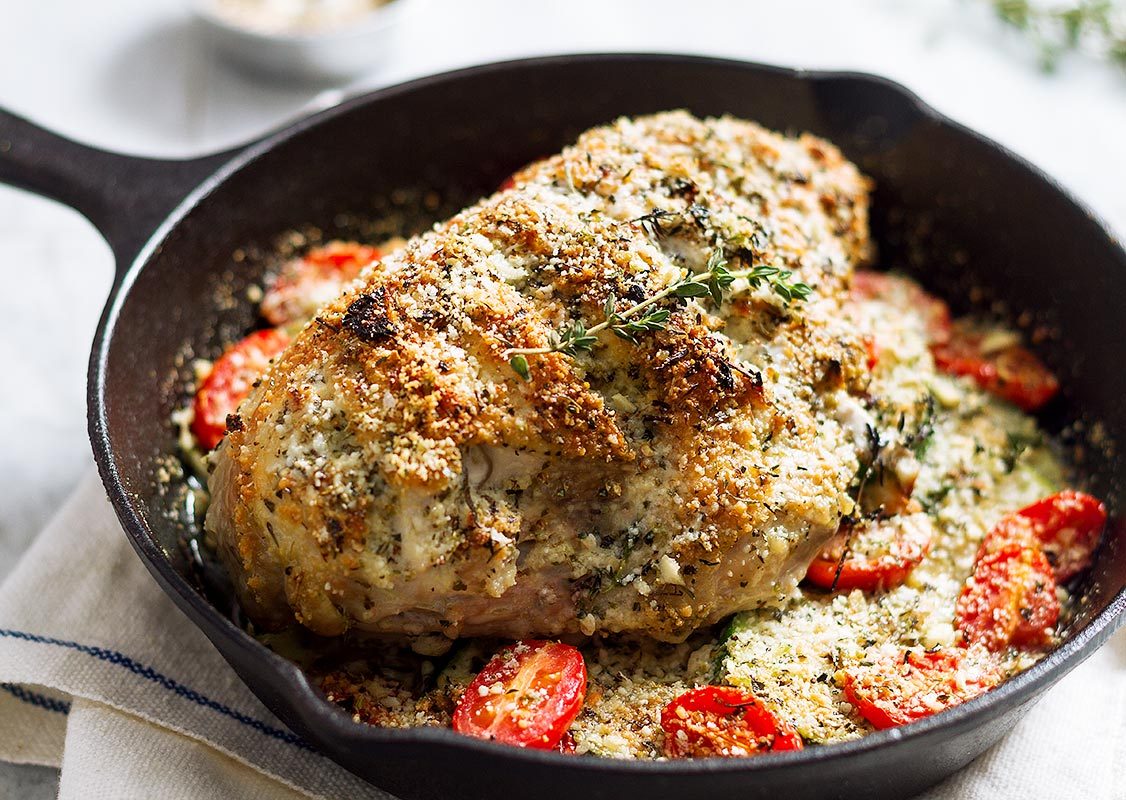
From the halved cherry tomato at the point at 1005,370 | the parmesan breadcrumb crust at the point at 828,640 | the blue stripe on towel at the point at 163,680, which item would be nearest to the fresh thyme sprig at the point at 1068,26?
the halved cherry tomato at the point at 1005,370

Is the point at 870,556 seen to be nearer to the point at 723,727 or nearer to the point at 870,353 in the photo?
the point at 870,353

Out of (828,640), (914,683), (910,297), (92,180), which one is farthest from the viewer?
(910,297)

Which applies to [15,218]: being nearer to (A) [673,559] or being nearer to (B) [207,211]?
(B) [207,211]

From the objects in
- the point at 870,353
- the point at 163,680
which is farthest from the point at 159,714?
the point at 870,353

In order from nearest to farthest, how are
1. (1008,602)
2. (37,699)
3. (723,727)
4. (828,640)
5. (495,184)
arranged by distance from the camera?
(723,727) → (828,640) → (1008,602) → (37,699) → (495,184)

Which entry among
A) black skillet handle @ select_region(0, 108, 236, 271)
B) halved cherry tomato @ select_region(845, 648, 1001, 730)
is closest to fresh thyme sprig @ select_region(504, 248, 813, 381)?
halved cherry tomato @ select_region(845, 648, 1001, 730)

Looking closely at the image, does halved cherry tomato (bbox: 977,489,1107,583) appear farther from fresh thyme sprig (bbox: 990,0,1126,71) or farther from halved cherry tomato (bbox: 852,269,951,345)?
fresh thyme sprig (bbox: 990,0,1126,71)

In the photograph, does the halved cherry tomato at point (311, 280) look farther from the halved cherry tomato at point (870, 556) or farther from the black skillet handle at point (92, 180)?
the halved cherry tomato at point (870, 556)
